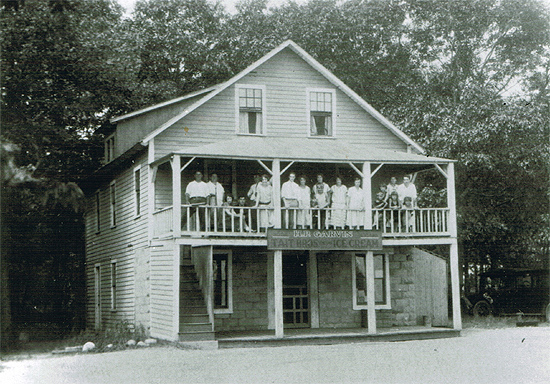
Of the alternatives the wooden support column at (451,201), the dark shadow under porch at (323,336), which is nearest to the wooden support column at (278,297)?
the dark shadow under porch at (323,336)

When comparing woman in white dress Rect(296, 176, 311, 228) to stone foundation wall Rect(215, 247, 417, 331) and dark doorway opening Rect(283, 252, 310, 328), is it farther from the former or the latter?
dark doorway opening Rect(283, 252, 310, 328)

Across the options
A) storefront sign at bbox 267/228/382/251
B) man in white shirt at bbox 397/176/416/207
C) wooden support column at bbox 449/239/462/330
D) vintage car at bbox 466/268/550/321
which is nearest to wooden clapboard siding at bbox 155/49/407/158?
man in white shirt at bbox 397/176/416/207

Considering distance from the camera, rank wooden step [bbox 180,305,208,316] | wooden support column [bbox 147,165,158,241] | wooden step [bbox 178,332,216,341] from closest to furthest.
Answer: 1. wooden step [bbox 178,332,216,341]
2. wooden step [bbox 180,305,208,316]
3. wooden support column [bbox 147,165,158,241]

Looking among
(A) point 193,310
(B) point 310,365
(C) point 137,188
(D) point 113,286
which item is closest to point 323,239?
(A) point 193,310

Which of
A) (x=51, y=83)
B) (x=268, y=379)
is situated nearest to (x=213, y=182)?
(x=268, y=379)

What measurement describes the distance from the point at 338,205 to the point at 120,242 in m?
8.36

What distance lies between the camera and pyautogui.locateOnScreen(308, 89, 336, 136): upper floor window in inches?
914

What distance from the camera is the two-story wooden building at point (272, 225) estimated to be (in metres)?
19.3

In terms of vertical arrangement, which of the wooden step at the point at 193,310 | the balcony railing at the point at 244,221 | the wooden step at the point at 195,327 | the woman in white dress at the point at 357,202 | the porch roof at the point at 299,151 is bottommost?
the wooden step at the point at 195,327

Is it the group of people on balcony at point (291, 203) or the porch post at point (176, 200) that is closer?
the porch post at point (176, 200)

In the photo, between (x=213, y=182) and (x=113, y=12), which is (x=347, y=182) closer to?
(x=213, y=182)

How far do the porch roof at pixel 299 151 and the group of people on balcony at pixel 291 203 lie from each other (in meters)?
0.69

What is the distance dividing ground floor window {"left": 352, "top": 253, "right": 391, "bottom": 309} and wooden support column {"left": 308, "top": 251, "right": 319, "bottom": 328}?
1191 millimetres

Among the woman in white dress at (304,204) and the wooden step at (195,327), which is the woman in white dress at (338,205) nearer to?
the woman in white dress at (304,204)
